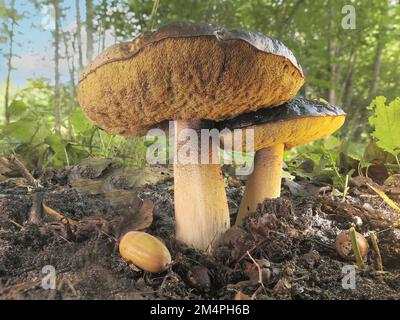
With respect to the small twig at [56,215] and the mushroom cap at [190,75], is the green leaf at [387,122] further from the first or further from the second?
the small twig at [56,215]

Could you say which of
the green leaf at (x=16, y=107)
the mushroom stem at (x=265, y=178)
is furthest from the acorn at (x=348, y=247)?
the green leaf at (x=16, y=107)

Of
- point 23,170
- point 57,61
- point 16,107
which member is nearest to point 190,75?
point 23,170

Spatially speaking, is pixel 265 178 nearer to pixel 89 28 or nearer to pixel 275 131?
pixel 275 131

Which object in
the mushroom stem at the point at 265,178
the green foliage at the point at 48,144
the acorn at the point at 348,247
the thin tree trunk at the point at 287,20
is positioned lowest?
the acorn at the point at 348,247

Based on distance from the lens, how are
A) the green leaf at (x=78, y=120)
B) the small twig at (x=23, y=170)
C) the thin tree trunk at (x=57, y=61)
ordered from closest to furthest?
the small twig at (x=23, y=170) → the green leaf at (x=78, y=120) → the thin tree trunk at (x=57, y=61)

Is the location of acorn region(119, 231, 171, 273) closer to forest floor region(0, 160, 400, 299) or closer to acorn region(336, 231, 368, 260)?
forest floor region(0, 160, 400, 299)
